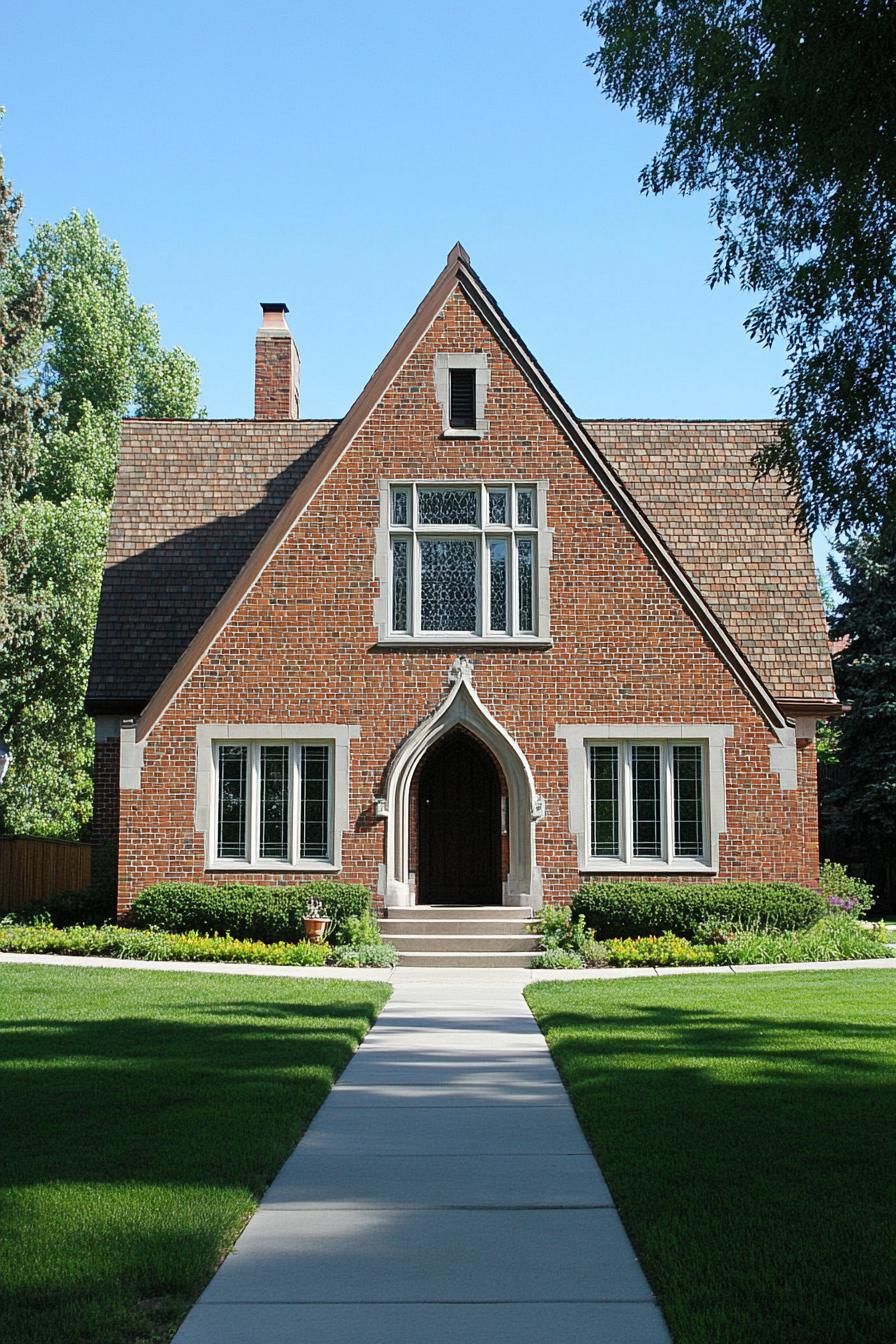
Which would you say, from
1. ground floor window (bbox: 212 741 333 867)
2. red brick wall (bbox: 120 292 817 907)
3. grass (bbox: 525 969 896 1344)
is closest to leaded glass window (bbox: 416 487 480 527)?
red brick wall (bbox: 120 292 817 907)

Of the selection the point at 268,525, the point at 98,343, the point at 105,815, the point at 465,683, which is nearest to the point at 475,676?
the point at 465,683

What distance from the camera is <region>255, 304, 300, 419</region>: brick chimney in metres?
27.1

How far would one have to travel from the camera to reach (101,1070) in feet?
29.9

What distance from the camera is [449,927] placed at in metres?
19.2

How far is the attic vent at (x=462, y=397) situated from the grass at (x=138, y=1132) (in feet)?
32.6

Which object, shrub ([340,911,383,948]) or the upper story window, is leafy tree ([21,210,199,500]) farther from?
shrub ([340,911,383,948])

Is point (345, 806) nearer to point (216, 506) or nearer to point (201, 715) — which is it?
point (201, 715)

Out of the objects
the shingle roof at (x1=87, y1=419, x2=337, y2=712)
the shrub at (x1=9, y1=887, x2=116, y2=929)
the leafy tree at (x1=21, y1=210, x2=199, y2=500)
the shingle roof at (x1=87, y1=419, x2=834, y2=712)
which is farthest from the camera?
the leafy tree at (x1=21, y1=210, x2=199, y2=500)

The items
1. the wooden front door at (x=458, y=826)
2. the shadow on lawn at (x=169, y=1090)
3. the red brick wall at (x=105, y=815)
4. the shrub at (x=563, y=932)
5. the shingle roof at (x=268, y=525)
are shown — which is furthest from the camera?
the shingle roof at (x=268, y=525)

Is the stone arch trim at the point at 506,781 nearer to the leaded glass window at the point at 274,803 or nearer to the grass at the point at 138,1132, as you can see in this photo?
the leaded glass window at the point at 274,803

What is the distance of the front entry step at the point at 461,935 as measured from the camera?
18484 mm

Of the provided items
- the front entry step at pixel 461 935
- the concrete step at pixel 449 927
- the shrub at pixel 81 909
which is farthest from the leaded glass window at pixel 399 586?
the shrub at pixel 81 909

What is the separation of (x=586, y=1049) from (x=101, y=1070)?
136 inches

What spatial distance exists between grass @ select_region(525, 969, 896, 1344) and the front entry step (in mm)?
5340
